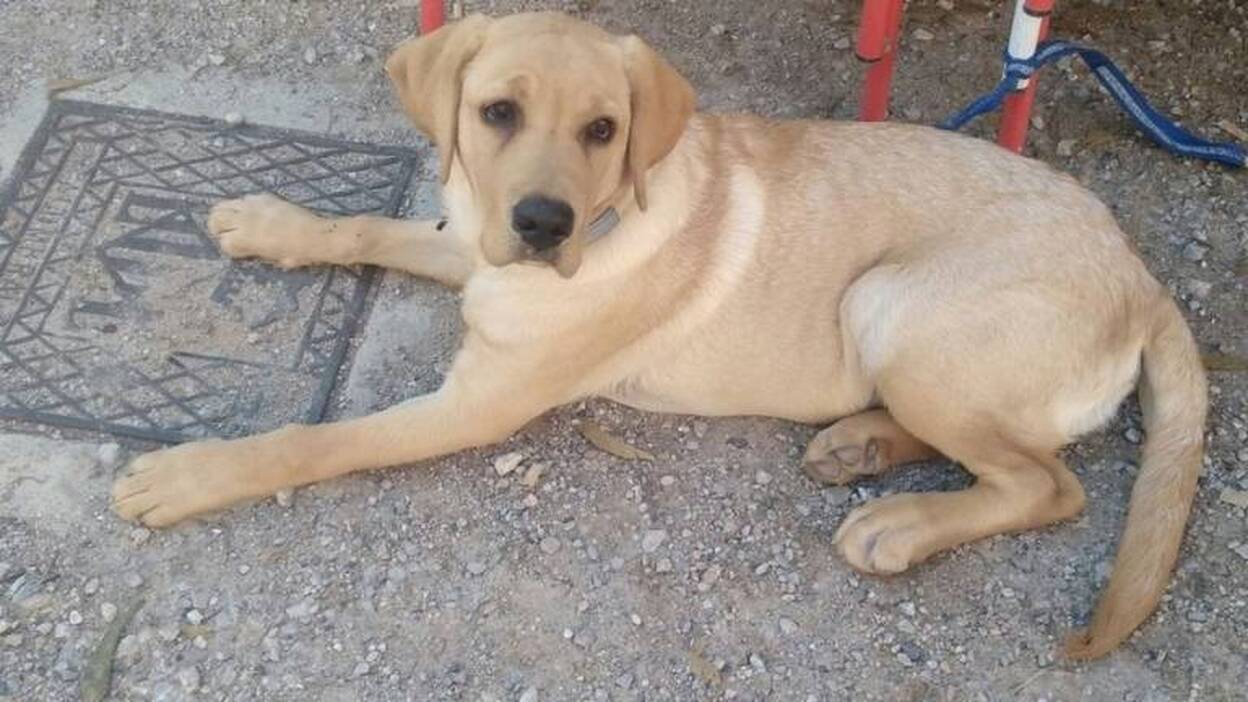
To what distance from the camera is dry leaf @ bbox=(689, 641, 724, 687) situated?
338 centimetres

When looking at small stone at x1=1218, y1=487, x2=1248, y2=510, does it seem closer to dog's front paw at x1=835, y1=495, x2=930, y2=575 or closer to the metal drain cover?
dog's front paw at x1=835, y1=495, x2=930, y2=575

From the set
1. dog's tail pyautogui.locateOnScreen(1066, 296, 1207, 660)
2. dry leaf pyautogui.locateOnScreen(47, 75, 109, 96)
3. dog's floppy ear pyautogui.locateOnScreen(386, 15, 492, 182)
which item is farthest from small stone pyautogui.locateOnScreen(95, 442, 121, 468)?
dog's tail pyautogui.locateOnScreen(1066, 296, 1207, 660)

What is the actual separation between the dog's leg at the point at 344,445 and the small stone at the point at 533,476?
0.41 feet

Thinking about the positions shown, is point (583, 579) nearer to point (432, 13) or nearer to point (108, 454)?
point (108, 454)

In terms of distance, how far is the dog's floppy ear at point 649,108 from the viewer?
331cm

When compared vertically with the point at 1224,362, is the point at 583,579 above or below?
below

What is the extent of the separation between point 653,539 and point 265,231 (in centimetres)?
139

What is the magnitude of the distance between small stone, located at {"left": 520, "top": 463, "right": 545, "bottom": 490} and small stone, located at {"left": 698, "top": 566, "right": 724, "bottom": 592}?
487mm

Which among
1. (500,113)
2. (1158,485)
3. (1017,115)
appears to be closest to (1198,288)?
(1017,115)

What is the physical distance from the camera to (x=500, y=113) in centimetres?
326

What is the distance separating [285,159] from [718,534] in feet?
5.91

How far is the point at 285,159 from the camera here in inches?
177

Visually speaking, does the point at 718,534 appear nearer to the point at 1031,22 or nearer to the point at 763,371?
the point at 763,371

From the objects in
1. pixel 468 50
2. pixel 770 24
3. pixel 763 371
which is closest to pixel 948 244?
pixel 763 371
